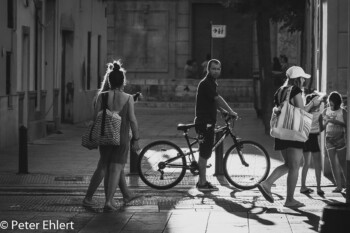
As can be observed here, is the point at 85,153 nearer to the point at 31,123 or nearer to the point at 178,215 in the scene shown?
the point at 31,123

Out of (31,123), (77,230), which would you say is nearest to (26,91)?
(31,123)

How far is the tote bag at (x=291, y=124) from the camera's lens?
42.6 feet

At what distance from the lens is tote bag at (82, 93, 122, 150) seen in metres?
12.7

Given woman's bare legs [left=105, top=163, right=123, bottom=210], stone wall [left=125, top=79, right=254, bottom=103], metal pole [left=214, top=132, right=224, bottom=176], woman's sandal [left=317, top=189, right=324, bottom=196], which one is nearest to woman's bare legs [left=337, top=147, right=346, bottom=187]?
woman's sandal [left=317, top=189, right=324, bottom=196]

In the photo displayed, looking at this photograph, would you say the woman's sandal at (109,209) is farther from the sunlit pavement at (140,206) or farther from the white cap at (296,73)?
the white cap at (296,73)

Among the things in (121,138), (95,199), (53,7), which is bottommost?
(95,199)

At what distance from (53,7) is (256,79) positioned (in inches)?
387

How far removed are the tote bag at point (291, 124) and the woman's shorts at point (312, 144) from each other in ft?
5.13

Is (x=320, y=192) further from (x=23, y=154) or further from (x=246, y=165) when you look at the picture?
(x=23, y=154)

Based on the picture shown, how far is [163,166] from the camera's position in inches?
592

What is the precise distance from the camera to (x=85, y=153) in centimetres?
2039

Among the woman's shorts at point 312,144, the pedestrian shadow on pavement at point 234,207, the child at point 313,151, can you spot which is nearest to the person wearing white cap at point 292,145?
the pedestrian shadow on pavement at point 234,207

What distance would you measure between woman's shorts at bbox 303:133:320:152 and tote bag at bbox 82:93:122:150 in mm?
3104

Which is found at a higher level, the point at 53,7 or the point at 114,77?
the point at 53,7
